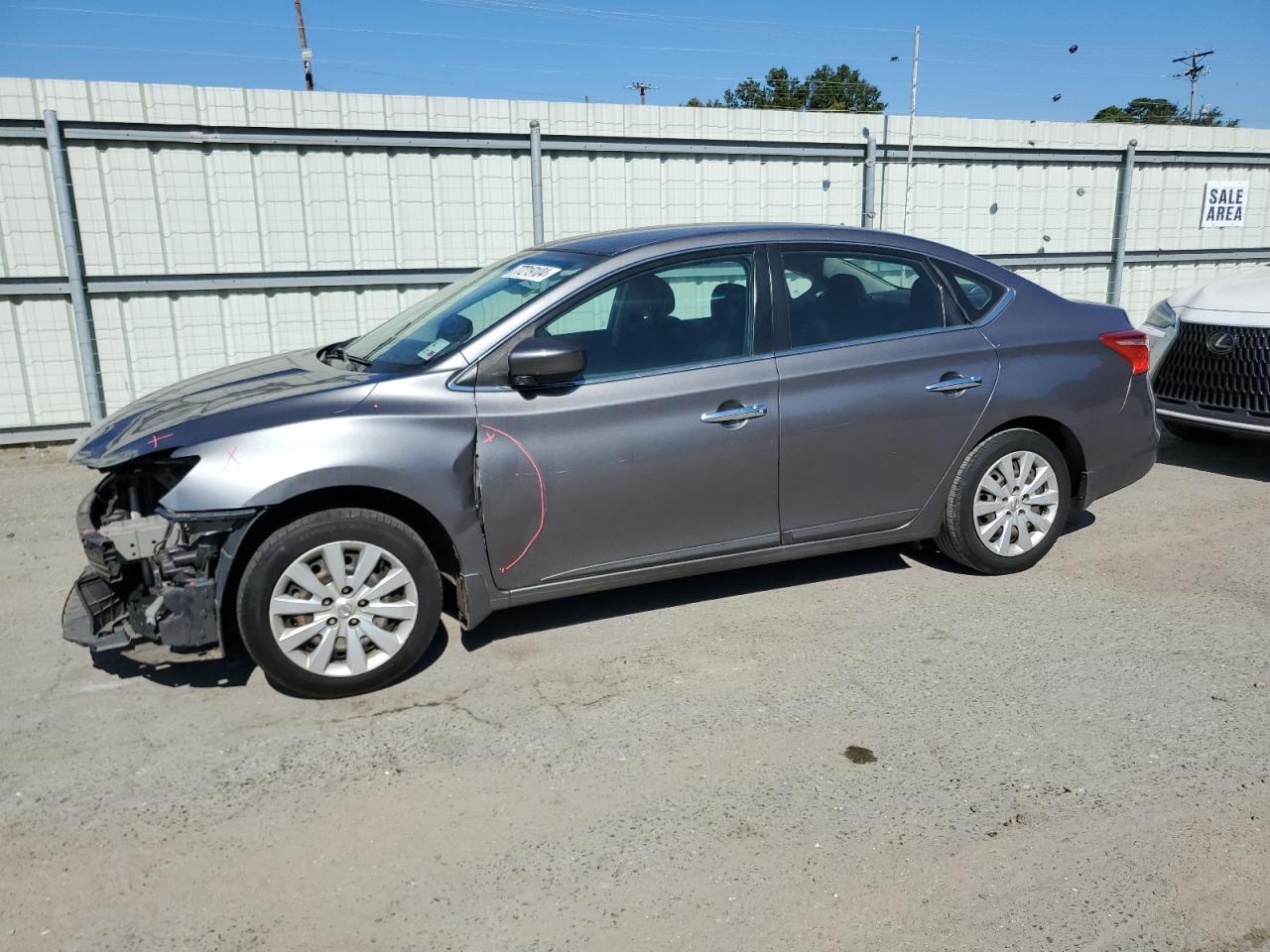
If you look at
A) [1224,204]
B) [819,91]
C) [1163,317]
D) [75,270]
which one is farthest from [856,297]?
[819,91]

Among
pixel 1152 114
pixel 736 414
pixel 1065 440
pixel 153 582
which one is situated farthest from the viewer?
pixel 1152 114

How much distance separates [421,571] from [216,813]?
45.0 inches

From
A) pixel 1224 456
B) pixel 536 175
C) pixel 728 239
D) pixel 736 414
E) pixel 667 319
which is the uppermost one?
pixel 536 175

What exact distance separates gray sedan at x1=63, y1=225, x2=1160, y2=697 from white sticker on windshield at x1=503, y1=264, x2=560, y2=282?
3 cm

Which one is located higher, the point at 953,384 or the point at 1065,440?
the point at 953,384

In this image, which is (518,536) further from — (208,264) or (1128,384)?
(208,264)

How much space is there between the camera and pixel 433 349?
14.9 feet

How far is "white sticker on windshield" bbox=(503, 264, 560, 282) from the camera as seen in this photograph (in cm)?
471

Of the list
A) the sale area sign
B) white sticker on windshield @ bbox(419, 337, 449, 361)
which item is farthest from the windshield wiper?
the sale area sign

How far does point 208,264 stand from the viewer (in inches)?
338

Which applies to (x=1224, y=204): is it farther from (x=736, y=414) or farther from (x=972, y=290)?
(x=736, y=414)

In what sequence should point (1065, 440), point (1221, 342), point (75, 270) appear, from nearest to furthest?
point (1065, 440) < point (1221, 342) < point (75, 270)

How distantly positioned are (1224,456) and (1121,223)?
14.0ft

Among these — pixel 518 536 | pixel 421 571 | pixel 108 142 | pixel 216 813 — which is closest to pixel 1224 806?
pixel 518 536
